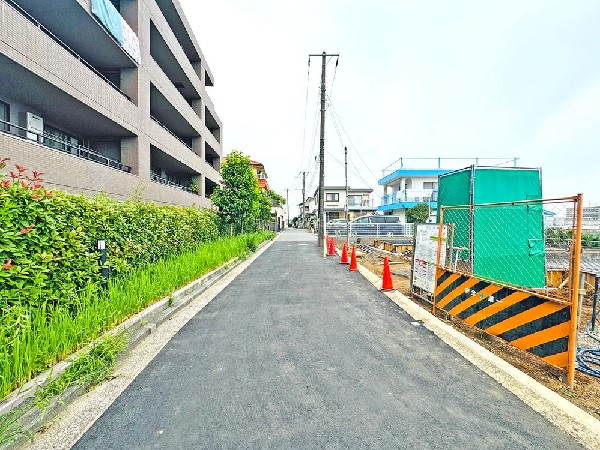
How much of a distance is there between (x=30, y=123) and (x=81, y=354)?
1017cm

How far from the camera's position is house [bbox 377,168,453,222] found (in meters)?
30.7

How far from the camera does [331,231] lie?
2788cm

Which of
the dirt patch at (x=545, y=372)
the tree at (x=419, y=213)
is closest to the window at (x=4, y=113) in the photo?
the dirt patch at (x=545, y=372)

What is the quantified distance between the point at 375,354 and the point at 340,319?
4.52ft

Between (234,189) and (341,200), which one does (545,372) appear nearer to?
(234,189)

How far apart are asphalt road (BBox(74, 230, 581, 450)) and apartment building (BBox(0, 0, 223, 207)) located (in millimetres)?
7379

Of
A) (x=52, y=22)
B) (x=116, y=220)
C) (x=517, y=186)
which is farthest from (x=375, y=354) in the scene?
(x=52, y=22)

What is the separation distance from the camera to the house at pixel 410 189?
3073cm

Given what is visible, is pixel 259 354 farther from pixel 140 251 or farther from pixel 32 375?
pixel 140 251

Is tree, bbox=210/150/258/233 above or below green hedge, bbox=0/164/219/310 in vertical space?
above

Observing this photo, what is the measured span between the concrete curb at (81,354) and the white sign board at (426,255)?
476cm

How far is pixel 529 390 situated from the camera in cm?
286

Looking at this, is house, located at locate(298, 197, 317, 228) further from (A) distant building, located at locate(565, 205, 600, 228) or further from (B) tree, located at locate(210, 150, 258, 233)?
(A) distant building, located at locate(565, 205, 600, 228)

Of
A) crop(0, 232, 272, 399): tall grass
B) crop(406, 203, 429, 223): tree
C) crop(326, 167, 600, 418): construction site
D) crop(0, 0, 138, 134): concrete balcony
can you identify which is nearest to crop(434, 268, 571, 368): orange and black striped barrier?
crop(326, 167, 600, 418): construction site
